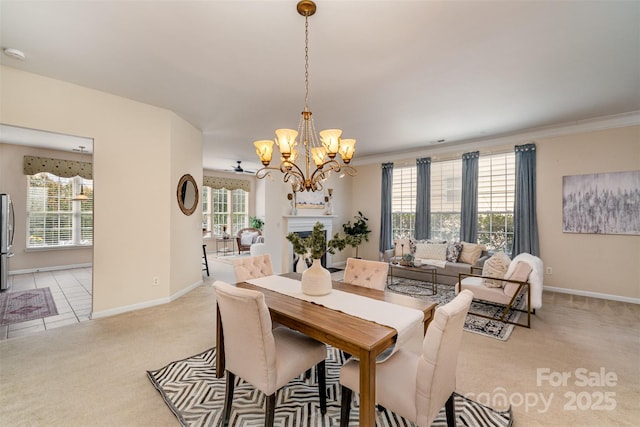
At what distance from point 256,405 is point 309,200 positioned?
15.4ft

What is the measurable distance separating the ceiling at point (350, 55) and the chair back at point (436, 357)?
2037 millimetres

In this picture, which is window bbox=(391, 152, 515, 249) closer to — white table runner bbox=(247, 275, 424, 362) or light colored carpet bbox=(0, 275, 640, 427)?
light colored carpet bbox=(0, 275, 640, 427)

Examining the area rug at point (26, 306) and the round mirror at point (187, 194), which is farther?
the round mirror at point (187, 194)

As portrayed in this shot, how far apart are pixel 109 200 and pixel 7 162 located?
4.05m

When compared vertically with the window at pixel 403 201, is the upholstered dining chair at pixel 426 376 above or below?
below

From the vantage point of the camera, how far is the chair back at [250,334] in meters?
1.55

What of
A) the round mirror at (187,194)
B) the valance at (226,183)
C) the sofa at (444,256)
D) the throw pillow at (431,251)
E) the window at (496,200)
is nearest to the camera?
the round mirror at (187,194)

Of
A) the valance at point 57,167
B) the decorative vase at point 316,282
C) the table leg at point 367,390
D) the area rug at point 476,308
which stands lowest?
the area rug at point 476,308

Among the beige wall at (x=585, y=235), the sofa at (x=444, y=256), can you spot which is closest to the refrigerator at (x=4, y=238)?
the sofa at (x=444, y=256)

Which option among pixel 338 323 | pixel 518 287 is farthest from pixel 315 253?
pixel 518 287

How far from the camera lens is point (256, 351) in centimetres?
162

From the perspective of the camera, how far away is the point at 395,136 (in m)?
5.32

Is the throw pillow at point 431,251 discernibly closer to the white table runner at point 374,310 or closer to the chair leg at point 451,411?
the white table runner at point 374,310

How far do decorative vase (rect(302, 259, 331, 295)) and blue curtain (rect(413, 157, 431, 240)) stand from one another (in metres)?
4.61
